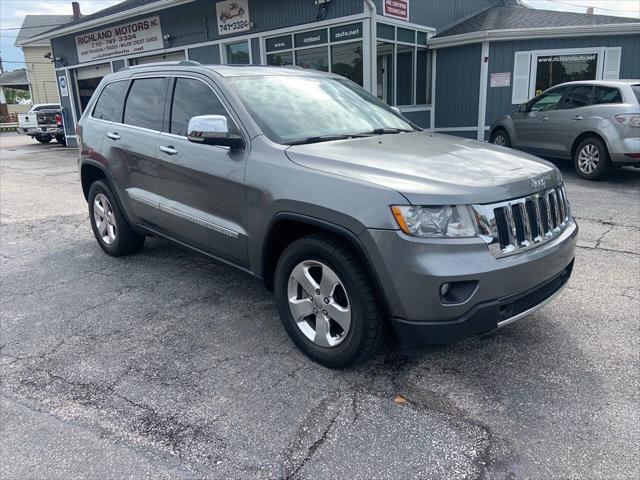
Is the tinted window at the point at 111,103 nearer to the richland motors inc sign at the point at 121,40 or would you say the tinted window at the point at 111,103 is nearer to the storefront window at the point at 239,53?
the storefront window at the point at 239,53

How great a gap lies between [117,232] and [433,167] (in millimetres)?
3513

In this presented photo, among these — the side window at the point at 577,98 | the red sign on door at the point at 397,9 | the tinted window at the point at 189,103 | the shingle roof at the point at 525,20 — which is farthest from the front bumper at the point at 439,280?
the shingle roof at the point at 525,20

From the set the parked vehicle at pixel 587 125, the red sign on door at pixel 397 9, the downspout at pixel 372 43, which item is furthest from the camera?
the red sign on door at pixel 397 9

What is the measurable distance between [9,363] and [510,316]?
3190 mm

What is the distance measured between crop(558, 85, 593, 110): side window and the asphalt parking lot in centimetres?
590

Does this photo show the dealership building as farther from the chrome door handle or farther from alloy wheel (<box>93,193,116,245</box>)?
the chrome door handle

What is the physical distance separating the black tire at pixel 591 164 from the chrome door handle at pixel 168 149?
785 centimetres

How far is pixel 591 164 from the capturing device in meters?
9.39

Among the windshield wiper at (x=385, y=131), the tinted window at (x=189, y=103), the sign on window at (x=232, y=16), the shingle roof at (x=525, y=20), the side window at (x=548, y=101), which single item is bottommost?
the side window at (x=548, y=101)

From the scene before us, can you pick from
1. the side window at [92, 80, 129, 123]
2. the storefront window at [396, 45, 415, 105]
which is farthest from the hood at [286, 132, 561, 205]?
the storefront window at [396, 45, 415, 105]

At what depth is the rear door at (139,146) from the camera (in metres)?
4.46

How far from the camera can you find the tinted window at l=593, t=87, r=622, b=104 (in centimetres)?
908

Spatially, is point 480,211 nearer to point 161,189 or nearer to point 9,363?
point 161,189

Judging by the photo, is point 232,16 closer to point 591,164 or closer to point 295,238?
point 591,164
